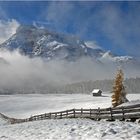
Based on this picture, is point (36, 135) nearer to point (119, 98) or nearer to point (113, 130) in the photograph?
point (113, 130)

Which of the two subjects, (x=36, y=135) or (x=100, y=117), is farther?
(x=100, y=117)

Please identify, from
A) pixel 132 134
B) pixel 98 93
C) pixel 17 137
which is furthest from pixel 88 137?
pixel 98 93

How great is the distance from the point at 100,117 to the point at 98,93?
160136 mm

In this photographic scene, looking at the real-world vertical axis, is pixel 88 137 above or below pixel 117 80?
below

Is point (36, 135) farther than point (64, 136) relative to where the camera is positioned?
Yes

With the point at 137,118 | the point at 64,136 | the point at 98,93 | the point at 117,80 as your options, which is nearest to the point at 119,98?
the point at 117,80

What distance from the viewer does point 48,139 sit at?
2380cm

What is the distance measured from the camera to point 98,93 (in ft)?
635

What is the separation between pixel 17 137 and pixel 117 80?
63.6 metres

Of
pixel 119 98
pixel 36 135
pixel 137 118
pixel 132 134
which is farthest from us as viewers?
pixel 119 98

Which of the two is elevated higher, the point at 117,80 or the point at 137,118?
the point at 117,80

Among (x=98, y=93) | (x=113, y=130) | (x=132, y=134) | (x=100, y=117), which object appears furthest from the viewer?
(x=98, y=93)

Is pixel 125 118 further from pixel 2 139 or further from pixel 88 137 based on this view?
pixel 2 139

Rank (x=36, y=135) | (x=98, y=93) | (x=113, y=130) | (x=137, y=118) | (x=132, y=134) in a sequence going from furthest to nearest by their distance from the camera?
(x=98, y=93), (x=137, y=118), (x=36, y=135), (x=113, y=130), (x=132, y=134)
